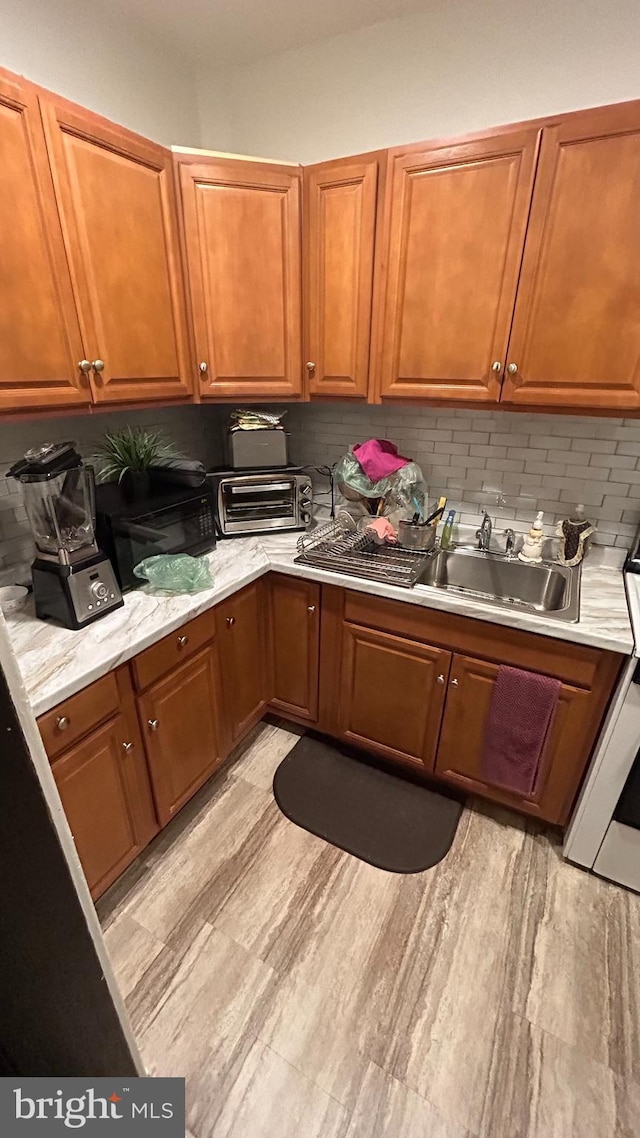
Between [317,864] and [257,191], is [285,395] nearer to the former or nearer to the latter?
[257,191]

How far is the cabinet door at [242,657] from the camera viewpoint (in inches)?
68.1

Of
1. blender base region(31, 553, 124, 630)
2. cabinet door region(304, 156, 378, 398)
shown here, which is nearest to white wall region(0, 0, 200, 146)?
cabinet door region(304, 156, 378, 398)

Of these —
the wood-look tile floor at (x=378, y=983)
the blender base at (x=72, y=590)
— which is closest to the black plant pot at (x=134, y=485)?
the blender base at (x=72, y=590)

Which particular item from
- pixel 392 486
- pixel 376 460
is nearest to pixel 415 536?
pixel 392 486

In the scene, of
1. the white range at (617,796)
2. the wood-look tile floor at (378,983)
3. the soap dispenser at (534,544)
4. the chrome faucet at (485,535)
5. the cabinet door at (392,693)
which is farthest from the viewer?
the chrome faucet at (485,535)

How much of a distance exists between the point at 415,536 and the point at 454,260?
0.92m

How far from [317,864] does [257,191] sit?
7.55 feet

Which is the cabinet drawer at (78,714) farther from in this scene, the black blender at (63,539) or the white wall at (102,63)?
the white wall at (102,63)

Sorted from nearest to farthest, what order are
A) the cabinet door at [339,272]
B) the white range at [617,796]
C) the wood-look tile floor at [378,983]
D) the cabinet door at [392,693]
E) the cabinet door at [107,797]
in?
1. the wood-look tile floor at [378,983]
2. the cabinet door at [107,797]
3. the white range at [617,796]
4. the cabinet door at [339,272]
5. the cabinet door at [392,693]

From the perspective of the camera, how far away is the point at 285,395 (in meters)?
1.87

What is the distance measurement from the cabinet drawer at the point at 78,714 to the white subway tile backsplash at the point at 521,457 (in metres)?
1.48

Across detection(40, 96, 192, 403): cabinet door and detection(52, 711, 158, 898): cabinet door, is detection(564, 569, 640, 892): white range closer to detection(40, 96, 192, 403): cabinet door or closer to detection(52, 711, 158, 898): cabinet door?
detection(52, 711, 158, 898): cabinet door

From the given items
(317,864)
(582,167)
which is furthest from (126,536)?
(582,167)

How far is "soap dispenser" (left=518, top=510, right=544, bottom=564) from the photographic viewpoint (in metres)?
1.82
